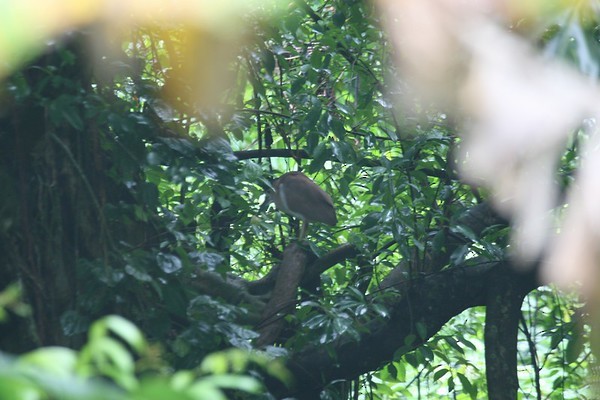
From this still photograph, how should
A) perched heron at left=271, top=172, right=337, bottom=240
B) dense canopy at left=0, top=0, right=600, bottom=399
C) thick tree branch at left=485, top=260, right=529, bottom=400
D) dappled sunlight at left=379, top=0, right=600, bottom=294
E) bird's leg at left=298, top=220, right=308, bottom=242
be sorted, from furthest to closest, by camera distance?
1. perched heron at left=271, top=172, right=337, bottom=240
2. bird's leg at left=298, top=220, right=308, bottom=242
3. thick tree branch at left=485, top=260, right=529, bottom=400
4. dense canopy at left=0, top=0, right=600, bottom=399
5. dappled sunlight at left=379, top=0, right=600, bottom=294

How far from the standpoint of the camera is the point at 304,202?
3914 mm

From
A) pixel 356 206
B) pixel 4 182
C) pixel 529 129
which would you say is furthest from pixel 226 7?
pixel 356 206

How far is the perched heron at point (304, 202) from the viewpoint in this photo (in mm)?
3910

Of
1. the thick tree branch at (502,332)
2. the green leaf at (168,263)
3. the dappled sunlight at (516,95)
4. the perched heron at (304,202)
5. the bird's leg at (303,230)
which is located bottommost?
the dappled sunlight at (516,95)

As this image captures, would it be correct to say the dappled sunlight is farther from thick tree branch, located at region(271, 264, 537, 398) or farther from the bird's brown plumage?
the bird's brown plumage

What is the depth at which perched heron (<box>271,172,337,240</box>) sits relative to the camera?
3910 mm

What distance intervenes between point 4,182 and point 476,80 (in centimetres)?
155

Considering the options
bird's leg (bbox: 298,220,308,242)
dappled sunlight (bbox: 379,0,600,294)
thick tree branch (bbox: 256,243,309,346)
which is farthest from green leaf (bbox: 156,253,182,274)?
bird's leg (bbox: 298,220,308,242)

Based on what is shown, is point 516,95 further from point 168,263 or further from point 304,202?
point 304,202

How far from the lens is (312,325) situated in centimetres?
Result: 292

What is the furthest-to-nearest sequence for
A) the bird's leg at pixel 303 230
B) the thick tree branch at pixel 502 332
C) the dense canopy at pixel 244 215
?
the bird's leg at pixel 303 230 → the thick tree branch at pixel 502 332 → the dense canopy at pixel 244 215

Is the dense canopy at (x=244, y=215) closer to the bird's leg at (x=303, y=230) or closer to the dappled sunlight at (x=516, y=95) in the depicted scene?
the bird's leg at (x=303, y=230)

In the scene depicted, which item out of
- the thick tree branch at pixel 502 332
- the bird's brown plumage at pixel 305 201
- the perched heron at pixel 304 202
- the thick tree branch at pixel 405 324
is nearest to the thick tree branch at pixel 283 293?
the thick tree branch at pixel 405 324

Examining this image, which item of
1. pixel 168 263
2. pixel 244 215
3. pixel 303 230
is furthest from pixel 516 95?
pixel 303 230
